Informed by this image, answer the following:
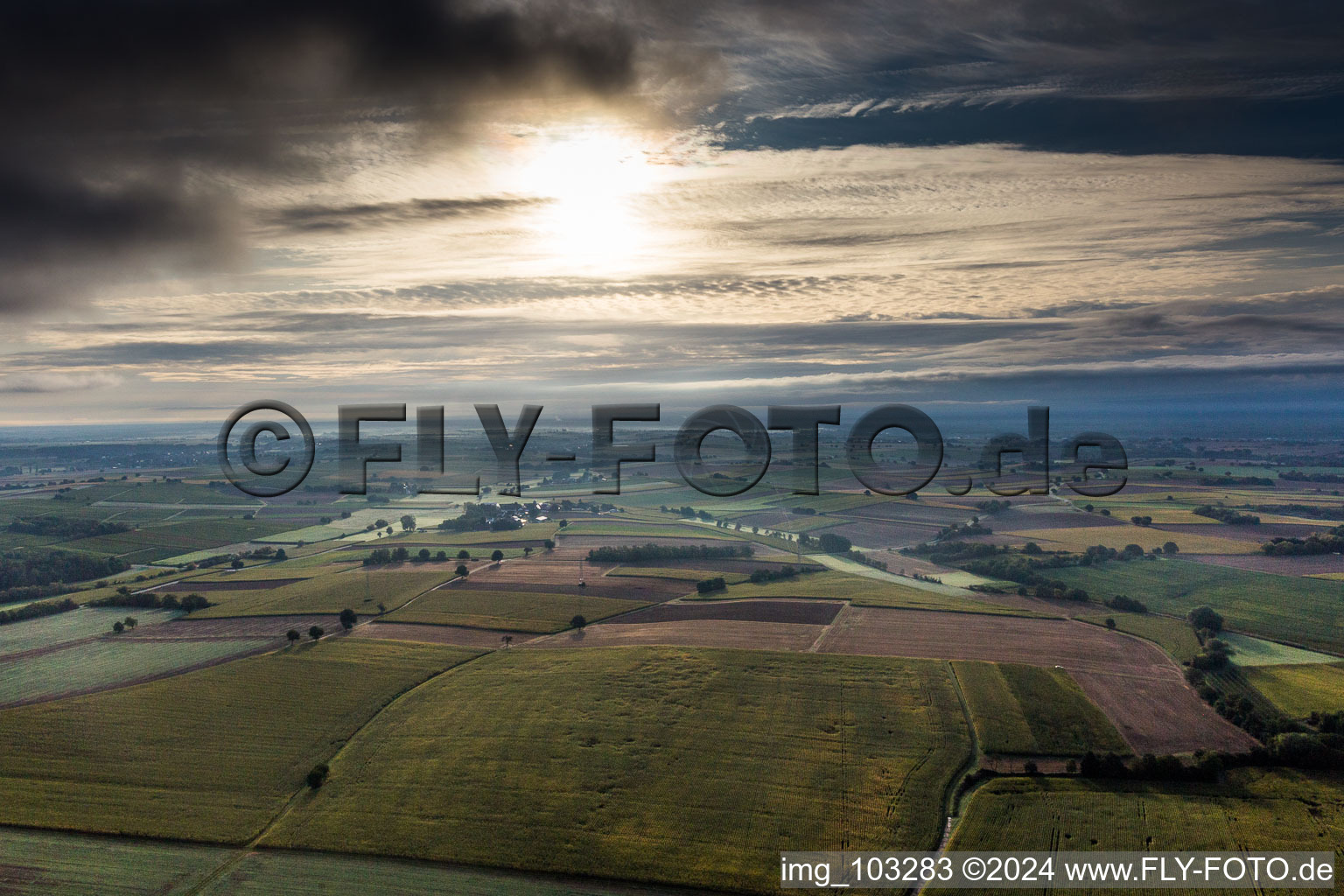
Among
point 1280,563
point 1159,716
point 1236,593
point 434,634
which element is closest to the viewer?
point 1159,716

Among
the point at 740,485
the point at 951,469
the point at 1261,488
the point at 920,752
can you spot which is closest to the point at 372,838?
the point at 920,752

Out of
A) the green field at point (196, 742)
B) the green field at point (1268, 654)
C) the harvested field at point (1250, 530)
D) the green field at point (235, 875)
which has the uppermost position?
the harvested field at point (1250, 530)

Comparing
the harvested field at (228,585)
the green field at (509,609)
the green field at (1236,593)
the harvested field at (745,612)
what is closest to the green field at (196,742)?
the green field at (509,609)

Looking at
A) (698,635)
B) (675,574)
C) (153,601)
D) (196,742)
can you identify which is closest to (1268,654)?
(698,635)

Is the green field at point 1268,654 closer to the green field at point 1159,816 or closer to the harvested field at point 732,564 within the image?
the green field at point 1159,816

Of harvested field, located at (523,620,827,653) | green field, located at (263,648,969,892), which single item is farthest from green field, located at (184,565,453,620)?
green field, located at (263,648,969,892)

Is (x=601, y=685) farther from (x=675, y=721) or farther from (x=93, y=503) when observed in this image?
(x=93, y=503)

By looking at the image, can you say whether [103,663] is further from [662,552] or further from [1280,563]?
[1280,563]
